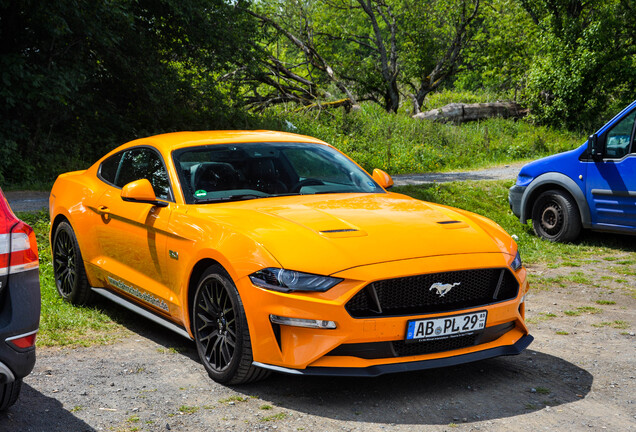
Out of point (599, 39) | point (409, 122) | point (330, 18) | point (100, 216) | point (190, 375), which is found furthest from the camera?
point (330, 18)

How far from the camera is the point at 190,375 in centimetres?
468

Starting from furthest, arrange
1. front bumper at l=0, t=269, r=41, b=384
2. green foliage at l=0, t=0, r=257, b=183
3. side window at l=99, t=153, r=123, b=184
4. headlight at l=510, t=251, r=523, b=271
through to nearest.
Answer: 1. green foliage at l=0, t=0, r=257, b=183
2. side window at l=99, t=153, r=123, b=184
3. headlight at l=510, t=251, r=523, b=271
4. front bumper at l=0, t=269, r=41, b=384

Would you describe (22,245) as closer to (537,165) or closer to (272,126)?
(537,165)

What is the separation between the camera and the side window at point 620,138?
9.20m

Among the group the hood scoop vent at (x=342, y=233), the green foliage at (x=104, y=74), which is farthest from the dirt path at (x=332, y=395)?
the green foliage at (x=104, y=74)

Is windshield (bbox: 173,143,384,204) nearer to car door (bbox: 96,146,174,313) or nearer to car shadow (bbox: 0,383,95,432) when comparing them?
car door (bbox: 96,146,174,313)

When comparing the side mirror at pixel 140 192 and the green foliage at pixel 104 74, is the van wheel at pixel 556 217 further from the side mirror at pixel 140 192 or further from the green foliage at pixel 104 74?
the green foliage at pixel 104 74

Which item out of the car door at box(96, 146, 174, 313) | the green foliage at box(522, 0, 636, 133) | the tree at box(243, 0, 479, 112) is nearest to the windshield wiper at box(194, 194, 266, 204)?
the car door at box(96, 146, 174, 313)

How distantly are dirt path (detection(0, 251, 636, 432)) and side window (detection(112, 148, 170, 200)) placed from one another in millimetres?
1212

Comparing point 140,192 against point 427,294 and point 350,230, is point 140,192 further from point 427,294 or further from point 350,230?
point 427,294

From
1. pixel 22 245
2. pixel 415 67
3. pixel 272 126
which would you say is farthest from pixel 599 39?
pixel 22 245

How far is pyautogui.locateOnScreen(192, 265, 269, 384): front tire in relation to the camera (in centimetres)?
421

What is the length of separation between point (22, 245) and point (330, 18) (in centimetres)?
2699

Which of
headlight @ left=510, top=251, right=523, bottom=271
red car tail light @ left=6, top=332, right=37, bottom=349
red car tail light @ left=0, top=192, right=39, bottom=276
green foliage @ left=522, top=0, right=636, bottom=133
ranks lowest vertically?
red car tail light @ left=6, top=332, right=37, bottom=349
